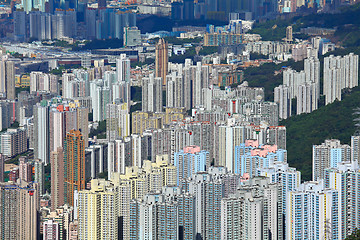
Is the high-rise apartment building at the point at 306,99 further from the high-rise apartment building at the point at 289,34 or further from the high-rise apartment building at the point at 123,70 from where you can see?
the high-rise apartment building at the point at 289,34

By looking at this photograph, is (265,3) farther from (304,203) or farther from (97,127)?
(304,203)

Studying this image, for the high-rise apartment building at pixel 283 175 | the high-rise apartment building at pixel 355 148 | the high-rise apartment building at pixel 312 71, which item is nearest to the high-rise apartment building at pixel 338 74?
the high-rise apartment building at pixel 312 71

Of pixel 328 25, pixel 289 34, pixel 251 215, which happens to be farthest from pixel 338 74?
→ pixel 251 215

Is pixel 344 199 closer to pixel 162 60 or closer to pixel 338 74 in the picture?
pixel 338 74

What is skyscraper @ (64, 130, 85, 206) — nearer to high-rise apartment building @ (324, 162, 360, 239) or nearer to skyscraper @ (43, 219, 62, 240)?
skyscraper @ (43, 219, 62, 240)

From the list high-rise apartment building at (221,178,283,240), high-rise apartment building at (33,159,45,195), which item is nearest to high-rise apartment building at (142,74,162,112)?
high-rise apartment building at (33,159,45,195)

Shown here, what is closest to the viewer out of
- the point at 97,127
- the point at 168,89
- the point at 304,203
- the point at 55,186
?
the point at 304,203

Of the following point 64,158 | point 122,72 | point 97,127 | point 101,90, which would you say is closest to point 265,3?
point 122,72
